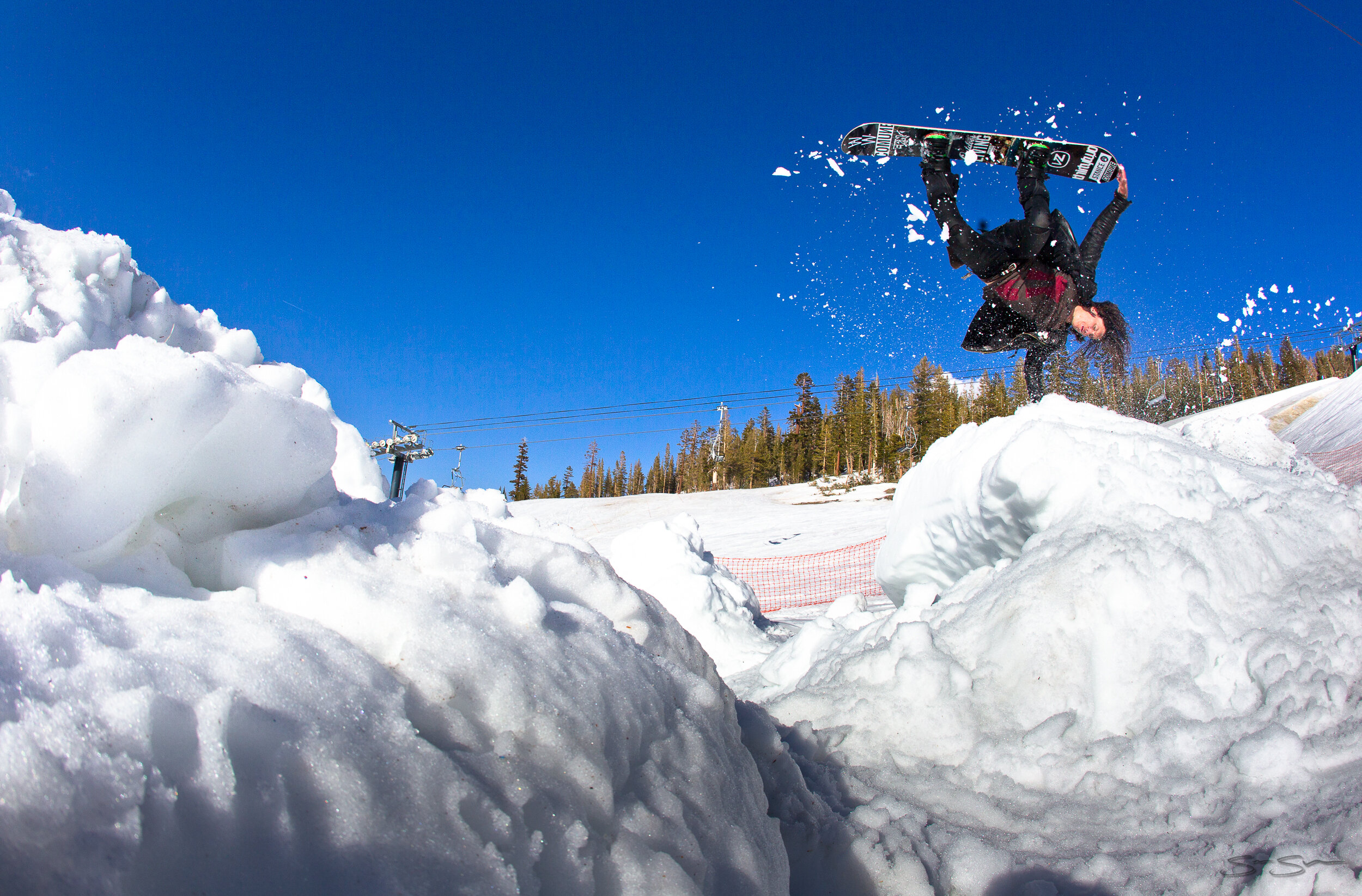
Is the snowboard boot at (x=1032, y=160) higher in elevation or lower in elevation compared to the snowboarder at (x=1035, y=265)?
higher

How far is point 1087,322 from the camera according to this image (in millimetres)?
5562

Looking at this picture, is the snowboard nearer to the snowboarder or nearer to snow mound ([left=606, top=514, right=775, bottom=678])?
the snowboarder

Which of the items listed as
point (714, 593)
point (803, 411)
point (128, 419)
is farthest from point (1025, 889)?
point (803, 411)

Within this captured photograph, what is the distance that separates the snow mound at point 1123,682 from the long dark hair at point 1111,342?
9.69ft

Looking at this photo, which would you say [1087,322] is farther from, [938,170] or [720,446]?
[720,446]

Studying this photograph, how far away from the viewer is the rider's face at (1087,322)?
553 centimetres

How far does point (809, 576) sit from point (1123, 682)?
1131cm

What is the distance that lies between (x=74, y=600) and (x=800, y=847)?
1624mm

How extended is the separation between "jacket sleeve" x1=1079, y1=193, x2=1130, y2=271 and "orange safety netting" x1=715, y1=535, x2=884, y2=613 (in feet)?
18.9

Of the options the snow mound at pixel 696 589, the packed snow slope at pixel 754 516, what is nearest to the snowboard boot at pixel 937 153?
the snow mound at pixel 696 589

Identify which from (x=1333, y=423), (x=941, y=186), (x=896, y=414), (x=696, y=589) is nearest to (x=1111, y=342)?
(x=941, y=186)

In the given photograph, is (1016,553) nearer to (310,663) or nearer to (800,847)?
(800,847)
